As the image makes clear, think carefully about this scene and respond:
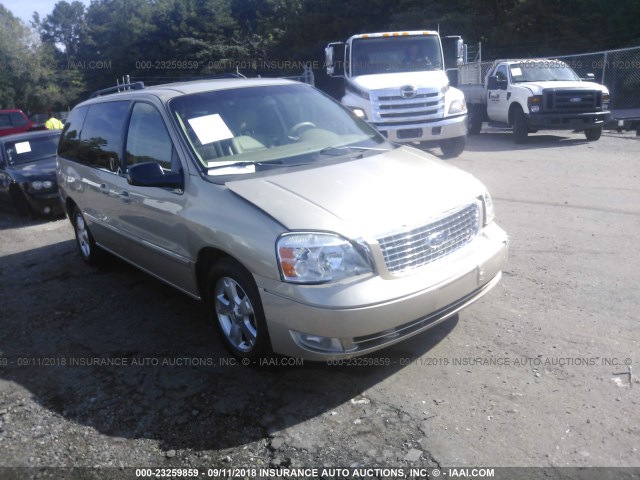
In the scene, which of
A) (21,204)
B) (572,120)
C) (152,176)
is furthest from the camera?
(572,120)

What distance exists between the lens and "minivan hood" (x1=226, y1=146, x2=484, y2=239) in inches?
141

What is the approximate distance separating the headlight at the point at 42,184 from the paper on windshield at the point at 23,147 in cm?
150

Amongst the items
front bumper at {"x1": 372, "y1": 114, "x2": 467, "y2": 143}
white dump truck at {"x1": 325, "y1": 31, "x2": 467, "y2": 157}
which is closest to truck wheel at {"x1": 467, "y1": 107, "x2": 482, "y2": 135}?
white dump truck at {"x1": 325, "y1": 31, "x2": 467, "y2": 157}

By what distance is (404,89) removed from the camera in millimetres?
11383

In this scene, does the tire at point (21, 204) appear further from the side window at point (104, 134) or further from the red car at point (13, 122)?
the red car at point (13, 122)

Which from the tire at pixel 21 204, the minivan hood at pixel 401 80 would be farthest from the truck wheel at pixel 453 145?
the tire at pixel 21 204

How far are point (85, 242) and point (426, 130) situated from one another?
7.00 meters

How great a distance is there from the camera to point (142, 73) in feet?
187

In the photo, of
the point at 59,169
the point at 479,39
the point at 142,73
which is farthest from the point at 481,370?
the point at 142,73

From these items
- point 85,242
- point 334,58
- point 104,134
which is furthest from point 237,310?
point 334,58

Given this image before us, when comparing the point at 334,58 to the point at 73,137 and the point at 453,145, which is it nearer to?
the point at 453,145

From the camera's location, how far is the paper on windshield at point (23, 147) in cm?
1100

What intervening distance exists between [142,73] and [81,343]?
186ft

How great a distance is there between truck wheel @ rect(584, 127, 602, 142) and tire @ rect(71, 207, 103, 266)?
1192 centimetres
